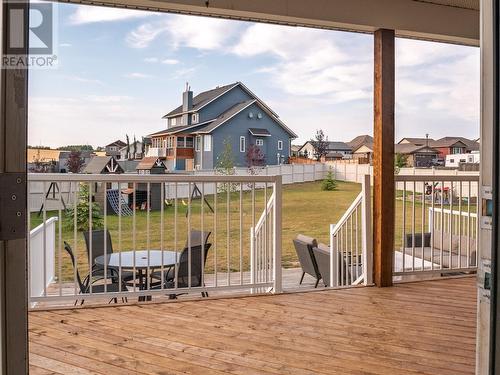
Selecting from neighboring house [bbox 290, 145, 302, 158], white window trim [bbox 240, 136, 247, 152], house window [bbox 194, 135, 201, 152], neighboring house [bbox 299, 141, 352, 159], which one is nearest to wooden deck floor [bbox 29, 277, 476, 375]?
house window [bbox 194, 135, 201, 152]

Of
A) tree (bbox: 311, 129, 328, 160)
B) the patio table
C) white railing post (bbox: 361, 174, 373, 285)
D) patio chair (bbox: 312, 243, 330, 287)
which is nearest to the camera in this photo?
the patio table

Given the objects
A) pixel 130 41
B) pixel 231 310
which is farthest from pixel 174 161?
pixel 130 41

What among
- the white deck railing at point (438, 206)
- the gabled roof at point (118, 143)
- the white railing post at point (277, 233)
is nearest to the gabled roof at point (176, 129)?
the gabled roof at point (118, 143)

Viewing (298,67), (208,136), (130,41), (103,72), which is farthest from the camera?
(298,67)

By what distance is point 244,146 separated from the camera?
6.07 meters

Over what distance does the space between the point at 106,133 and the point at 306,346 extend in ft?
14.3

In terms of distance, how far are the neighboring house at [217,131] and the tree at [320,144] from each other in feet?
1.53

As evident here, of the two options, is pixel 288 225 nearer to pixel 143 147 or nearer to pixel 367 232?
pixel 367 232

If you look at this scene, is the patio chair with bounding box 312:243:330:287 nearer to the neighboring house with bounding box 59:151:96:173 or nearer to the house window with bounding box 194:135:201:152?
the house window with bounding box 194:135:201:152

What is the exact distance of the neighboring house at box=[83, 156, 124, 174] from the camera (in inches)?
165

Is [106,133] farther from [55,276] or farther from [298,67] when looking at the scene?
[298,67]

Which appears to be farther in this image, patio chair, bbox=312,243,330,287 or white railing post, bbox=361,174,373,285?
patio chair, bbox=312,243,330,287

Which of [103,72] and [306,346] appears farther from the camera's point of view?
[103,72]

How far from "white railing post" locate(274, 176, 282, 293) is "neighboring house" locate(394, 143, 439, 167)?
1.42 metres
